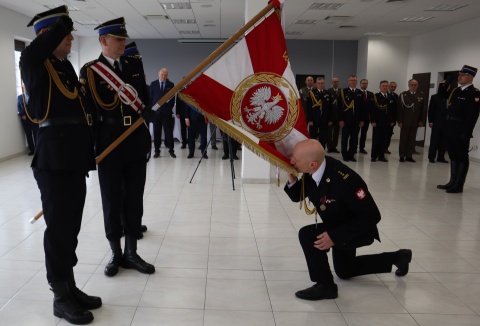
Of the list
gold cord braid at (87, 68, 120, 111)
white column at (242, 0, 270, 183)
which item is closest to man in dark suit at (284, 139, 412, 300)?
gold cord braid at (87, 68, 120, 111)

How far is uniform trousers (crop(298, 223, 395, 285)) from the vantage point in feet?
8.66

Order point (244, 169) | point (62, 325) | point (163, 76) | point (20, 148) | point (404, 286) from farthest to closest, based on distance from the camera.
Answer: point (20, 148)
point (163, 76)
point (244, 169)
point (404, 286)
point (62, 325)

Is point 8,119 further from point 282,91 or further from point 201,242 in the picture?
point 282,91

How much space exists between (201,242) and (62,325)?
4.99ft

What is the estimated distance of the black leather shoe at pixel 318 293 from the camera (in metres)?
2.63

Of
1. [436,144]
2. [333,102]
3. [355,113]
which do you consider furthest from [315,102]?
[436,144]

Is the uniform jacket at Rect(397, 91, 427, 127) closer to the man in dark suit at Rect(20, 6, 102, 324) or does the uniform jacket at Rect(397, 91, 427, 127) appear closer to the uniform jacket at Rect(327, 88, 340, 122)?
the uniform jacket at Rect(327, 88, 340, 122)

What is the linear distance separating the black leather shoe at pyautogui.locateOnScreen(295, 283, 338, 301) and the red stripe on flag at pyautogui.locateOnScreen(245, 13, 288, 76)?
1374mm

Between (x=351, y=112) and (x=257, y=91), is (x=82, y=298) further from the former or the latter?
(x=351, y=112)

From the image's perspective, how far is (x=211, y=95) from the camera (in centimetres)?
261

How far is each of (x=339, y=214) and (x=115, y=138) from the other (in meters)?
1.51

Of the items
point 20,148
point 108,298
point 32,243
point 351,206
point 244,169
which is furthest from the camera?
point 20,148

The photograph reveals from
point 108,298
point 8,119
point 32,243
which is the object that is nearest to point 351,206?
point 108,298

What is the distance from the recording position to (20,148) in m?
8.68
